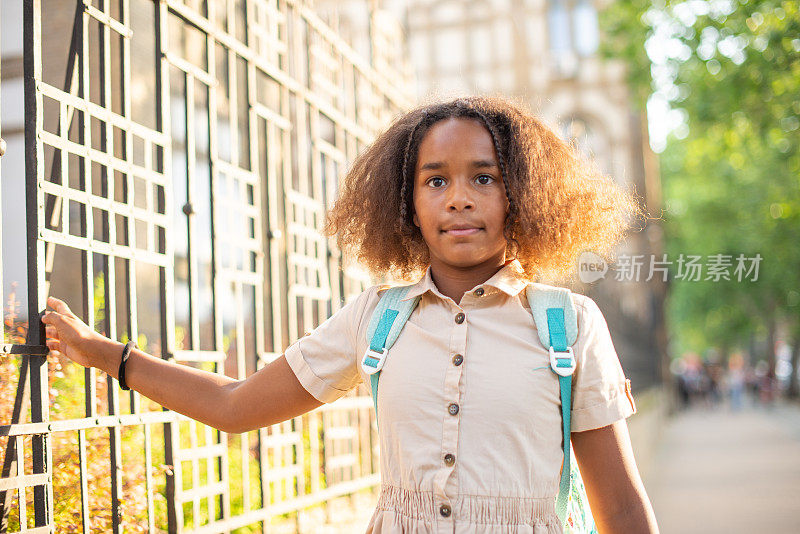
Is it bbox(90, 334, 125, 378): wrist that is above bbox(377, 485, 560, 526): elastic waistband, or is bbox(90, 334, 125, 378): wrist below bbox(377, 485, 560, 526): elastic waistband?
above

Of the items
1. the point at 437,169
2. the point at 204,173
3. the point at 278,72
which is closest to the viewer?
the point at 437,169

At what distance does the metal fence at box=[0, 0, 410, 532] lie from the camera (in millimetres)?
2646

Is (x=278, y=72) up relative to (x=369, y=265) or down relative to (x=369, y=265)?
up

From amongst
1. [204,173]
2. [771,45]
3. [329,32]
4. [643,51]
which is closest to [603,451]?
[329,32]

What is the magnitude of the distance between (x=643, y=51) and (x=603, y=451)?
40.8ft

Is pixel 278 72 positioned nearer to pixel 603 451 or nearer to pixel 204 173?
pixel 603 451

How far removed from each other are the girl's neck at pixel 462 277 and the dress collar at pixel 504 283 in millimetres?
33

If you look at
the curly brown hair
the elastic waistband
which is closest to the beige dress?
the elastic waistband

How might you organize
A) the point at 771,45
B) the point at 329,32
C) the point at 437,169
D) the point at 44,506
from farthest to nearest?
the point at 771,45, the point at 329,32, the point at 44,506, the point at 437,169

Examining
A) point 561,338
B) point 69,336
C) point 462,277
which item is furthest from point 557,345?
point 69,336

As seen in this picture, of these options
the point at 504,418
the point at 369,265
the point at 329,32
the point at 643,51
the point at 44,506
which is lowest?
the point at 44,506

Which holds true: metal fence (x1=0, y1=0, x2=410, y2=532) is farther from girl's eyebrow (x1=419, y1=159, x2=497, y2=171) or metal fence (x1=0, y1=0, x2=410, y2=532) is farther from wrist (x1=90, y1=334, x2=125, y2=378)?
girl's eyebrow (x1=419, y1=159, x2=497, y2=171)

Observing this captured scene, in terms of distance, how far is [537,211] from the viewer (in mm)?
2297

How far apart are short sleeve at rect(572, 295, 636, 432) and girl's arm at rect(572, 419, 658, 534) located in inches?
1.7
